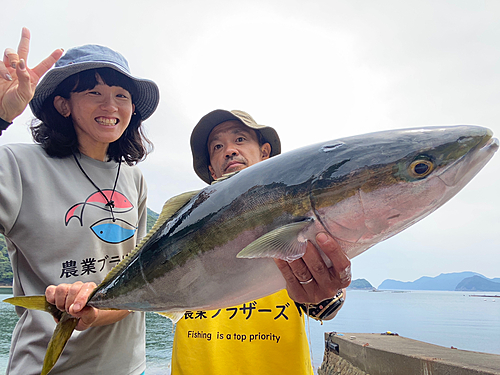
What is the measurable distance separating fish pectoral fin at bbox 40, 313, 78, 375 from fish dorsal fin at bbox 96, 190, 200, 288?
36cm

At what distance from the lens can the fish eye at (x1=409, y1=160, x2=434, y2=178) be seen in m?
1.57

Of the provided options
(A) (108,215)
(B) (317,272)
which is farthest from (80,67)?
(B) (317,272)

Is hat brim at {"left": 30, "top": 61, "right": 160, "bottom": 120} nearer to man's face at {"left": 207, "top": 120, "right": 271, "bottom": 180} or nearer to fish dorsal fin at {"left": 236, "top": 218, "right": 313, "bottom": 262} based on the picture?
man's face at {"left": 207, "top": 120, "right": 271, "bottom": 180}

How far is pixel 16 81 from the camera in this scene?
7.79 ft

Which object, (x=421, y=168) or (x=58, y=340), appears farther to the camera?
(x=58, y=340)

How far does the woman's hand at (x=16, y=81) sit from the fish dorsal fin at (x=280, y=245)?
211cm

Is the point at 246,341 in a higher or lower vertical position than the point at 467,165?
lower

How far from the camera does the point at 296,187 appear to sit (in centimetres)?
169

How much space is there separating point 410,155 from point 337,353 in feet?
48.7

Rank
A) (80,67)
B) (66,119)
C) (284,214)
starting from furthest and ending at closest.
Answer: (66,119), (80,67), (284,214)

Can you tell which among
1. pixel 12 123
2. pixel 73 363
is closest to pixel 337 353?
pixel 73 363

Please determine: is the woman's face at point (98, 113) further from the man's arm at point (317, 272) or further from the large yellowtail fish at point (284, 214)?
the man's arm at point (317, 272)

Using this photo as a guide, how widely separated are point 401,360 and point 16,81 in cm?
1105

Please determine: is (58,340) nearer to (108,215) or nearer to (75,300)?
(75,300)
